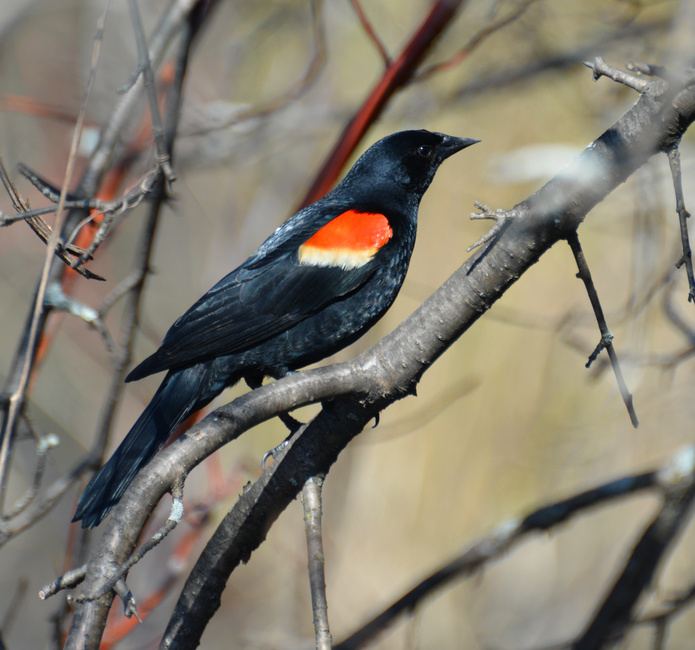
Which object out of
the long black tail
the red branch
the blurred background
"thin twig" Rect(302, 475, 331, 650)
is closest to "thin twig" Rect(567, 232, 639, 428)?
"thin twig" Rect(302, 475, 331, 650)

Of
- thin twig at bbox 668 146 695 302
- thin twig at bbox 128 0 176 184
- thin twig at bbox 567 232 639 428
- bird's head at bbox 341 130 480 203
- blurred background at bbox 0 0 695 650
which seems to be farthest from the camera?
blurred background at bbox 0 0 695 650

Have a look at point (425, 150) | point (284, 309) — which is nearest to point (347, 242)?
point (284, 309)

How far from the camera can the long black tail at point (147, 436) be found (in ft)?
6.77

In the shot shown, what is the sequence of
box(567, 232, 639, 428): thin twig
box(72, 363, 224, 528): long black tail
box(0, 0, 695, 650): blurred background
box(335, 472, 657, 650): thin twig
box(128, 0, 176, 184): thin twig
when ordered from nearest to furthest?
box(567, 232, 639, 428): thin twig < box(128, 0, 176, 184): thin twig < box(72, 363, 224, 528): long black tail < box(335, 472, 657, 650): thin twig < box(0, 0, 695, 650): blurred background

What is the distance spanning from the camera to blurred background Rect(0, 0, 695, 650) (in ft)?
12.5

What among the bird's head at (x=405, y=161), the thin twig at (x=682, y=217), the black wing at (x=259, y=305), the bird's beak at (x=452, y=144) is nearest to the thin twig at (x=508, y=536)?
the black wing at (x=259, y=305)

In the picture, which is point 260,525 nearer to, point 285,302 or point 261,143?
point 285,302

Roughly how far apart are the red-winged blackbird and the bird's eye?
0.50m

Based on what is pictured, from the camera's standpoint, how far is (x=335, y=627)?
15.8ft

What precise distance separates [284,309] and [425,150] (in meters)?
1.14

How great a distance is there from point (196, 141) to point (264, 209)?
0.65 metres

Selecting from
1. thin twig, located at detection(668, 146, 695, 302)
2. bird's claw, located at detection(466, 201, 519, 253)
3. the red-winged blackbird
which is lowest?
thin twig, located at detection(668, 146, 695, 302)

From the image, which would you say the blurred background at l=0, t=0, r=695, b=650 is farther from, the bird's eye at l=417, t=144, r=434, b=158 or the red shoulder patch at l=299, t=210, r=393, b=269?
the red shoulder patch at l=299, t=210, r=393, b=269

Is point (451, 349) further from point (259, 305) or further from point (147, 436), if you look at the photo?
point (147, 436)
